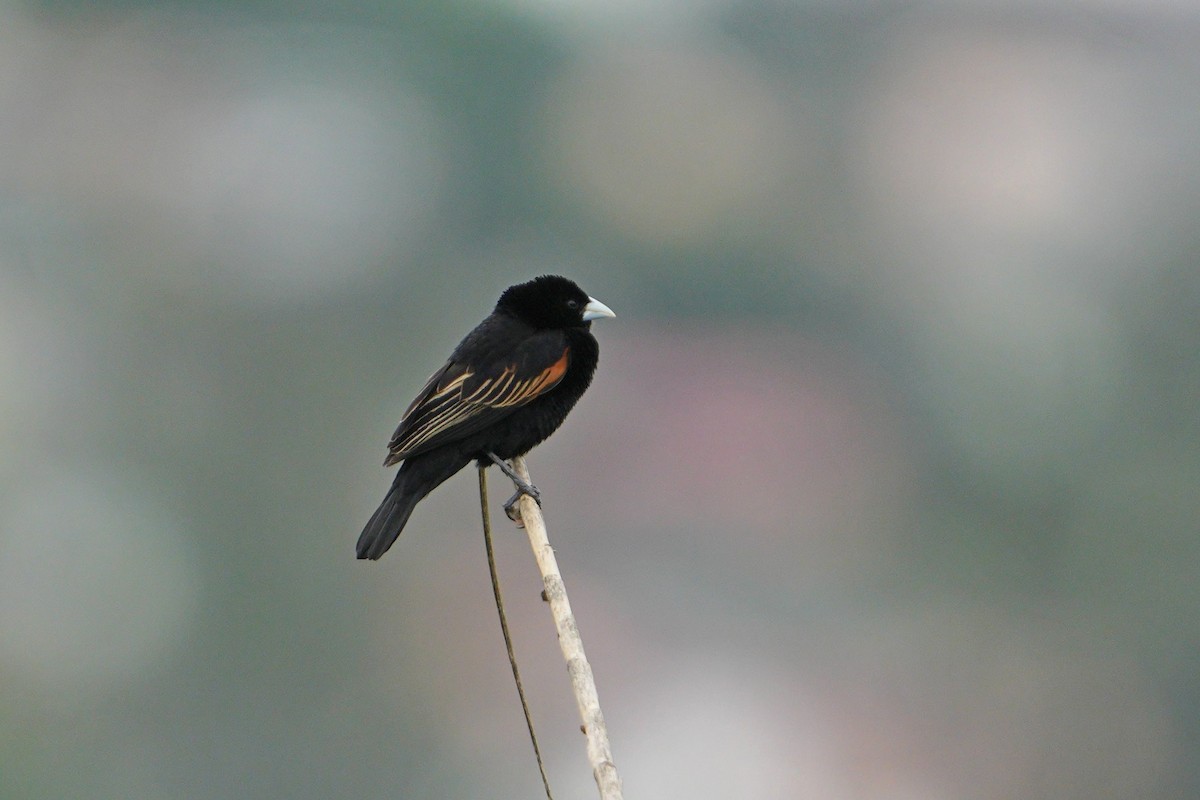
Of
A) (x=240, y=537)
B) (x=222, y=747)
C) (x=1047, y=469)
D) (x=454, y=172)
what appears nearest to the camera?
(x=222, y=747)

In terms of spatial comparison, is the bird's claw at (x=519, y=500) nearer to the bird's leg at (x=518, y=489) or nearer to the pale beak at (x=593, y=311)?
the bird's leg at (x=518, y=489)

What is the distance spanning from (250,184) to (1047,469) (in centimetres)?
2342

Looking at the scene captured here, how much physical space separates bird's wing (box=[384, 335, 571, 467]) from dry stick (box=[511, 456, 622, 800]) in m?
1.24

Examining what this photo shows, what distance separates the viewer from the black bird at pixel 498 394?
15.9 feet

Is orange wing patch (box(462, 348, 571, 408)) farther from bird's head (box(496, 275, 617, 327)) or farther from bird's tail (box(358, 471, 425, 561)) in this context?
bird's tail (box(358, 471, 425, 561))

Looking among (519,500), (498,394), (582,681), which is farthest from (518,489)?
(582,681)

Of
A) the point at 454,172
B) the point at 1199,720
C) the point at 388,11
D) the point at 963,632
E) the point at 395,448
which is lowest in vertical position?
the point at 1199,720

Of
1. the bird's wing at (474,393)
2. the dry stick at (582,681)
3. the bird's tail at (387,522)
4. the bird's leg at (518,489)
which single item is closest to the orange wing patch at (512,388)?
the bird's wing at (474,393)

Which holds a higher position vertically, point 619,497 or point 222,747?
point 619,497

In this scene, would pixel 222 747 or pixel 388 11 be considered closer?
pixel 222 747

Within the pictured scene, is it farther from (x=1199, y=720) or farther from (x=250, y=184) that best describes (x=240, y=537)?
(x=1199, y=720)

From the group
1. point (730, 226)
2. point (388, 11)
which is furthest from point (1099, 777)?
point (388, 11)

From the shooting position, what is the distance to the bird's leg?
14.9 ft

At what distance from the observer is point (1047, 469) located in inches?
1383
